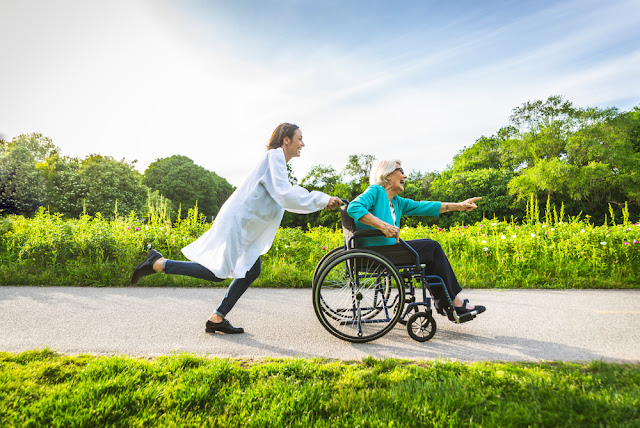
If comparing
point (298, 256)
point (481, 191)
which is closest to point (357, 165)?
point (481, 191)

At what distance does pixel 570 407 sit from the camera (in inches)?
72.1

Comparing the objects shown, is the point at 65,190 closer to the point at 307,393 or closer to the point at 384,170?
the point at 384,170

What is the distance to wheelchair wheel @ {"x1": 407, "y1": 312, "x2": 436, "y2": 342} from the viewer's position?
3020 millimetres

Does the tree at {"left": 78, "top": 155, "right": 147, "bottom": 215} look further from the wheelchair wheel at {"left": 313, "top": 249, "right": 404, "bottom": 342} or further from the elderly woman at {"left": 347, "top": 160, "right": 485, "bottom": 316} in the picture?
the elderly woman at {"left": 347, "top": 160, "right": 485, "bottom": 316}

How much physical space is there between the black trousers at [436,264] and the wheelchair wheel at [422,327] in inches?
6.6

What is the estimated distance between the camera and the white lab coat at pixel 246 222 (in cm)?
307

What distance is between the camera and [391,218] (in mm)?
3227

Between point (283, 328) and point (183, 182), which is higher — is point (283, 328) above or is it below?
below

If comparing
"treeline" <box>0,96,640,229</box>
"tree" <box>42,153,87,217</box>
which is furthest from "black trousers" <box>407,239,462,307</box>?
"tree" <box>42,153,87,217</box>

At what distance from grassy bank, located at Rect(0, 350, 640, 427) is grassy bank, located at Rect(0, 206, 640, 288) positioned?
2.82 m

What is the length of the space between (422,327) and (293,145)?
70.5 inches

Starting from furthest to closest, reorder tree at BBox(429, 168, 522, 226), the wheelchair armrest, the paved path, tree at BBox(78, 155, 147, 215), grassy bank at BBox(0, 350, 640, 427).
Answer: tree at BBox(429, 168, 522, 226), tree at BBox(78, 155, 147, 215), the wheelchair armrest, the paved path, grassy bank at BBox(0, 350, 640, 427)

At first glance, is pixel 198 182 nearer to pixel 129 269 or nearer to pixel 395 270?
pixel 129 269

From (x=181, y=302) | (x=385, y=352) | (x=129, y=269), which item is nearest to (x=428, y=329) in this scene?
(x=385, y=352)
